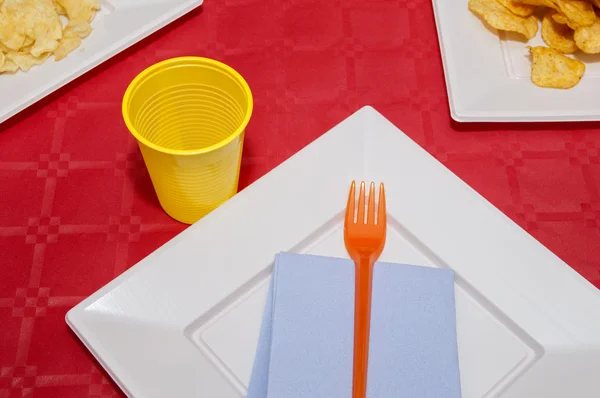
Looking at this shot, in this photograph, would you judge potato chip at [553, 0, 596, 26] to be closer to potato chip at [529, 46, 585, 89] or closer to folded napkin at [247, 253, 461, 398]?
potato chip at [529, 46, 585, 89]

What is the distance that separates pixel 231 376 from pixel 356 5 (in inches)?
28.3

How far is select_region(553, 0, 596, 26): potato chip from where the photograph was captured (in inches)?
40.6

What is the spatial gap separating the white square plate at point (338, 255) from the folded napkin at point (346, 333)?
3 centimetres

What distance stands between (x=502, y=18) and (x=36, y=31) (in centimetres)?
75

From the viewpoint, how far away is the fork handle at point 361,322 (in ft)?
2.51

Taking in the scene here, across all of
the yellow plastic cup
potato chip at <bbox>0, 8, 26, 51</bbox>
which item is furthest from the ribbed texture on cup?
potato chip at <bbox>0, 8, 26, 51</bbox>

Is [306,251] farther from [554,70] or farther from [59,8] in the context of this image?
[59,8]

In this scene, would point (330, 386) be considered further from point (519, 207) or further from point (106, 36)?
point (106, 36)

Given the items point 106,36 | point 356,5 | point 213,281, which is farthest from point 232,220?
point 356,5

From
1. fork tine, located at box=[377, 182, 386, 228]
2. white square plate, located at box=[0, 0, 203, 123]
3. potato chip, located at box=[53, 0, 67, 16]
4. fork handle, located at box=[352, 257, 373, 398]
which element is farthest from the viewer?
potato chip, located at box=[53, 0, 67, 16]

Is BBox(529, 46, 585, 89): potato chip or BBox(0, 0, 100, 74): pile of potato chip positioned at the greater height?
BBox(0, 0, 100, 74): pile of potato chip

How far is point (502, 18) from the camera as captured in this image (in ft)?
3.56

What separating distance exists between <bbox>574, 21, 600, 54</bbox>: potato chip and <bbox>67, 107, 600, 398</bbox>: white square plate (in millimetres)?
335

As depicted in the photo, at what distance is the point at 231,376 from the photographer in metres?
0.80
